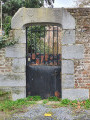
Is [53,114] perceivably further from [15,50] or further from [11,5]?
[11,5]

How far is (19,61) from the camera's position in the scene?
16.0 feet

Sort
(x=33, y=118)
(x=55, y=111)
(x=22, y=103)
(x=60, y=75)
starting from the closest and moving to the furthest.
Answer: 1. (x=33, y=118)
2. (x=55, y=111)
3. (x=22, y=103)
4. (x=60, y=75)

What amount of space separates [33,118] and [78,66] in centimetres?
198

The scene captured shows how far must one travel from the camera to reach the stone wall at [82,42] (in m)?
4.74

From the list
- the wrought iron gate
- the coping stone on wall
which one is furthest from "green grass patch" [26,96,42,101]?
the coping stone on wall

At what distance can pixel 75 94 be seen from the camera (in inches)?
190

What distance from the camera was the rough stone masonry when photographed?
4.73 metres

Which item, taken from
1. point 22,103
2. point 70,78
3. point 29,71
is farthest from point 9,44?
point 70,78

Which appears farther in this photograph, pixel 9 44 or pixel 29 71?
pixel 29 71

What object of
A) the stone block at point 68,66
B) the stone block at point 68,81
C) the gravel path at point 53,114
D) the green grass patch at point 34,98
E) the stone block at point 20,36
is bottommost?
the gravel path at point 53,114

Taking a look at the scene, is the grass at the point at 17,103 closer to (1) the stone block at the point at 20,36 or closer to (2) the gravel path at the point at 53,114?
(2) the gravel path at the point at 53,114

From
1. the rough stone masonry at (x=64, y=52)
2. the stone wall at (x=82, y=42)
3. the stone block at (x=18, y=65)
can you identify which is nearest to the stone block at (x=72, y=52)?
the rough stone masonry at (x=64, y=52)

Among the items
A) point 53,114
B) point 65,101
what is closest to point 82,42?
point 65,101

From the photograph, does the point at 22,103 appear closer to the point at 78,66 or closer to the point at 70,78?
the point at 70,78
